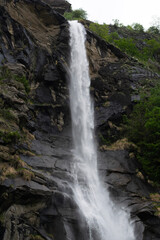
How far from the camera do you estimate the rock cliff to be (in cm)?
1123

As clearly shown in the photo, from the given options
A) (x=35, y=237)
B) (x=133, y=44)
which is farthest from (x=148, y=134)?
(x=133, y=44)

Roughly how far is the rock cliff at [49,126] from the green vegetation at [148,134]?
87 cm

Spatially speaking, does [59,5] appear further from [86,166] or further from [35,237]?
[35,237]

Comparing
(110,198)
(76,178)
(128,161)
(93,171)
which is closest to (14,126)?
(76,178)

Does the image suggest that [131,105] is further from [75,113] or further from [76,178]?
[76,178]

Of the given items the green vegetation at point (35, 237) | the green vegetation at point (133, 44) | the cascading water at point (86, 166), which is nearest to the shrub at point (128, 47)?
the green vegetation at point (133, 44)

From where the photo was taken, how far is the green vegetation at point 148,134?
1720 centimetres

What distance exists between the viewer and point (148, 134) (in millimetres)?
18688

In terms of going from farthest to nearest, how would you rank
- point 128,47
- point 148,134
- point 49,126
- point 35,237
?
point 128,47, point 49,126, point 148,134, point 35,237

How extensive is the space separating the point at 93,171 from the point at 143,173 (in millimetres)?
3914

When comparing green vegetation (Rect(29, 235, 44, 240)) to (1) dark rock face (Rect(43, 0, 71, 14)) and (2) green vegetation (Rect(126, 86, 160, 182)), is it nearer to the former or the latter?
(2) green vegetation (Rect(126, 86, 160, 182))

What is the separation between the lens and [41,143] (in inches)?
687

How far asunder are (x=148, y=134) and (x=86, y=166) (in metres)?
5.77

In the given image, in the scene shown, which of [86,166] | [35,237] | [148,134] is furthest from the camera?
[148,134]
